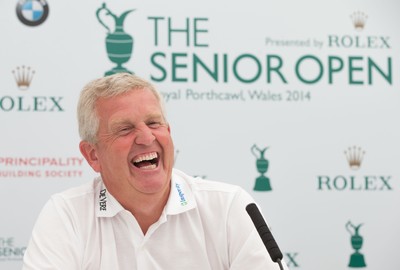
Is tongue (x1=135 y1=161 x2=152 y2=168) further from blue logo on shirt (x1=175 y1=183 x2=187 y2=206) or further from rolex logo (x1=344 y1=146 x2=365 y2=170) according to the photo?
rolex logo (x1=344 y1=146 x2=365 y2=170)

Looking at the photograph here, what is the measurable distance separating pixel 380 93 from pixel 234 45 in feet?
2.84

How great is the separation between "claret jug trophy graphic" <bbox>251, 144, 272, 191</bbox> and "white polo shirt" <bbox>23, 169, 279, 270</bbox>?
1.17 metres

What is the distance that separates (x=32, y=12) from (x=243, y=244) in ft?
5.99

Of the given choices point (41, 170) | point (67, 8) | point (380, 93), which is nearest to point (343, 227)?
point (380, 93)

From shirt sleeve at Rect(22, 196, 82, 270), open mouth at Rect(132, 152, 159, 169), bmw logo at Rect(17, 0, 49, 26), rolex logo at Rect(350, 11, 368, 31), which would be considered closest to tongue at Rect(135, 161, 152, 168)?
open mouth at Rect(132, 152, 159, 169)

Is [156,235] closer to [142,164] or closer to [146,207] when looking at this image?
[146,207]

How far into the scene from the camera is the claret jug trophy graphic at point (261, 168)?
3238 mm

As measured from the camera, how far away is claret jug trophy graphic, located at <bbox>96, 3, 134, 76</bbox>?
3166mm

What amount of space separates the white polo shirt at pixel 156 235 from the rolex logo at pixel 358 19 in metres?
1.71

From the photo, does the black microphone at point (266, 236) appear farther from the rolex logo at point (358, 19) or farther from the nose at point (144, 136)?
the rolex logo at point (358, 19)

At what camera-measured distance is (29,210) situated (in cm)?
305

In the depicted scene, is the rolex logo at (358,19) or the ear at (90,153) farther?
the rolex logo at (358,19)

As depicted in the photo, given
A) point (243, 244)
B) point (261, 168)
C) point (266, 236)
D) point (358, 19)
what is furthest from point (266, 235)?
point (358, 19)

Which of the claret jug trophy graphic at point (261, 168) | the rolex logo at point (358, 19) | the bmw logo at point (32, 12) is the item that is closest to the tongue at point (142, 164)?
the claret jug trophy graphic at point (261, 168)
